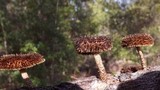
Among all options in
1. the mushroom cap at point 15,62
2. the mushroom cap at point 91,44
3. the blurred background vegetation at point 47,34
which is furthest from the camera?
the blurred background vegetation at point 47,34

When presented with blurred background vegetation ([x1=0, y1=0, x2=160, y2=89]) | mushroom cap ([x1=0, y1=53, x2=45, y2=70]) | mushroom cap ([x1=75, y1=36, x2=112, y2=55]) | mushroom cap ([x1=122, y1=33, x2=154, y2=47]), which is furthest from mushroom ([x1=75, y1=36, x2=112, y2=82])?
blurred background vegetation ([x1=0, y1=0, x2=160, y2=89])

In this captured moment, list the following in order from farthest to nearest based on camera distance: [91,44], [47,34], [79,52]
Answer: [47,34]
[79,52]
[91,44]

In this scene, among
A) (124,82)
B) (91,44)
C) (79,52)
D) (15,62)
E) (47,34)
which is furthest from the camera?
(47,34)

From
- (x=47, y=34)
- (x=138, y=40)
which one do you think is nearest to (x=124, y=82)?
(x=138, y=40)

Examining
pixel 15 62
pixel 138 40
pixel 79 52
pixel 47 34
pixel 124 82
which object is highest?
pixel 138 40

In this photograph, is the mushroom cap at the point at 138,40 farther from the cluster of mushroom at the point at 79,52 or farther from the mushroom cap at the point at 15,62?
the mushroom cap at the point at 15,62

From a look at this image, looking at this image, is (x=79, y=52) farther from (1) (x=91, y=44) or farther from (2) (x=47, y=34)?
(2) (x=47, y=34)

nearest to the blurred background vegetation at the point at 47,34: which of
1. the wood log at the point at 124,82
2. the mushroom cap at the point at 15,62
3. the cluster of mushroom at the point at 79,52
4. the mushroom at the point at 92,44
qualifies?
the wood log at the point at 124,82

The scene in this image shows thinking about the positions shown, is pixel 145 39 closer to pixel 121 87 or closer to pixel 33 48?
pixel 121 87

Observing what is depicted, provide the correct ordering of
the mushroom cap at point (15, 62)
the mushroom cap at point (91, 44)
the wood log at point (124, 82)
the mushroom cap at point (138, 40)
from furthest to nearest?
the mushroom cap at point (138, 40), the wood log at point (124, 82), the mushroom cap at point (91, 44), the mushroom cap at point (15, 62)

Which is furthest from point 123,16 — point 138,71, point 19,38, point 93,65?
point 138,71

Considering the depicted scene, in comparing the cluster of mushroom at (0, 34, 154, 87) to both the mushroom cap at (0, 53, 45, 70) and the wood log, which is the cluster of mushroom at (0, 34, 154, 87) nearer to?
the mushroom cap at (0, 53, 45, 70)
